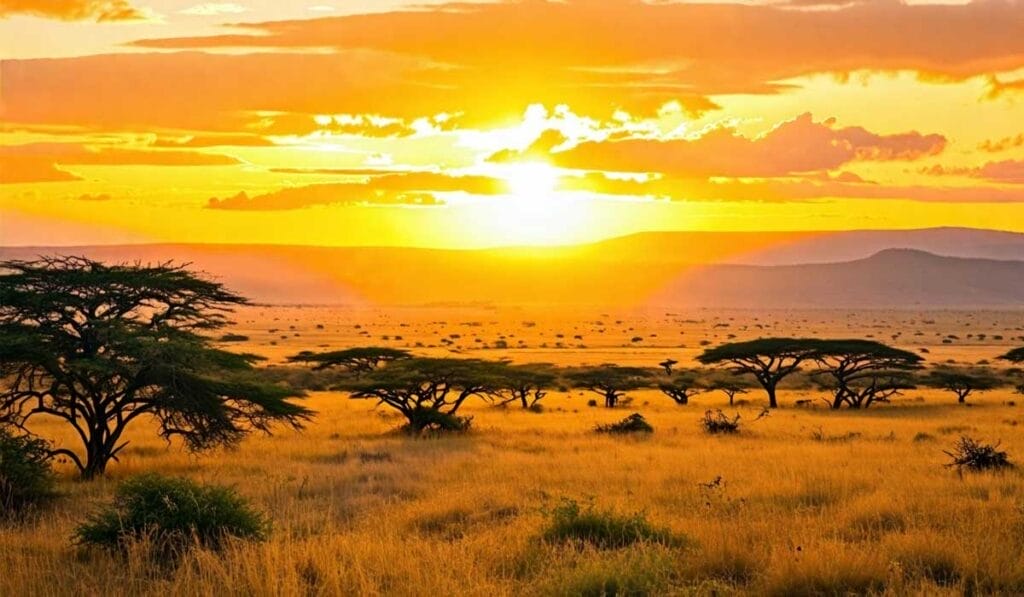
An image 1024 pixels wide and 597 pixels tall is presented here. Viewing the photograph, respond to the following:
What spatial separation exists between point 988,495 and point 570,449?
12195 millimetres

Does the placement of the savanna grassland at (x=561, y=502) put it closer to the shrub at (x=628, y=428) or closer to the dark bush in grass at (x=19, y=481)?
the dark bush in grass at (x=19, y=481)

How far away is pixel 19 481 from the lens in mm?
15406

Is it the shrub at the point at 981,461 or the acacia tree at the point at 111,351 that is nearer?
the acacia tree at the point at 111,351

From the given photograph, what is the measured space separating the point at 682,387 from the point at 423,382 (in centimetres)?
2215

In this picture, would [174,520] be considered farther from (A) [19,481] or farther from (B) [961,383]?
(B) [961,383]

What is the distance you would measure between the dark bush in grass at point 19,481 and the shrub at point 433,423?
55.4 ft

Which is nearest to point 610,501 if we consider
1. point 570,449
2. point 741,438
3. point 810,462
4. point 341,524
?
point 341,524

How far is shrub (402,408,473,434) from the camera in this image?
1272 inches

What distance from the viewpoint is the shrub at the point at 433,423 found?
106ft

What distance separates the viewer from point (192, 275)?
22.0 m

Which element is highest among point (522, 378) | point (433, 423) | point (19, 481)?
point (19, 481)

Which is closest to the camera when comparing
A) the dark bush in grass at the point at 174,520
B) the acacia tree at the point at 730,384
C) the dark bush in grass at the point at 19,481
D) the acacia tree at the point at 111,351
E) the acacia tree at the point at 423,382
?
the dark bush in grass at the point at 174,520

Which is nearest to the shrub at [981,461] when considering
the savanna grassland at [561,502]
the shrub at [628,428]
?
the savanna grassland at [561,502]

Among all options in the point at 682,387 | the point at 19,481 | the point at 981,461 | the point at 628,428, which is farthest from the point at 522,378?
the point at 19,481
